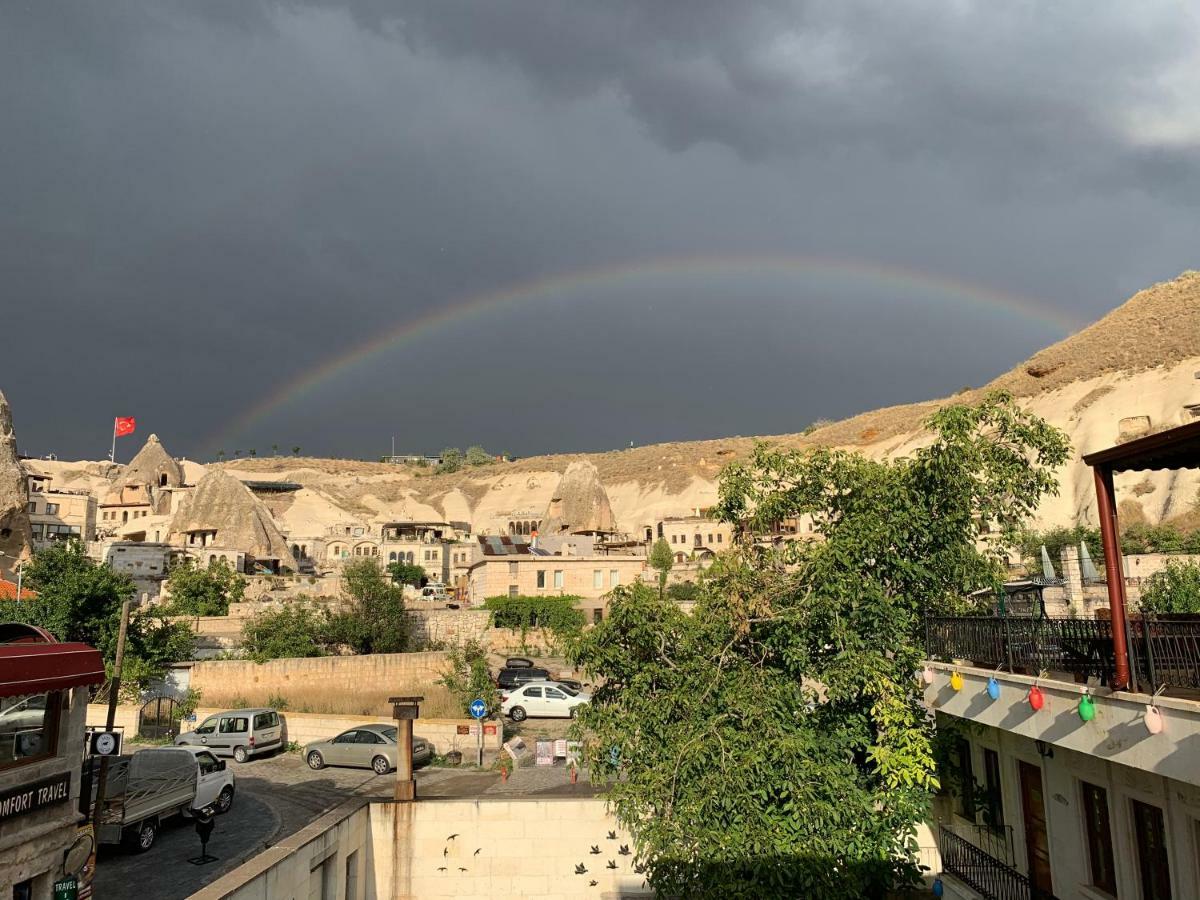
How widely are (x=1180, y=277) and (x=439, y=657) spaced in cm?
11319

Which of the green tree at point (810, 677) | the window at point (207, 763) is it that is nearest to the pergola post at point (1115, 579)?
the green tree at point (810, 677)

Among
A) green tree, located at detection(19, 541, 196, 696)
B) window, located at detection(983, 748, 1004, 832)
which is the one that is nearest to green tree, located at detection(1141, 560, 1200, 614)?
window, located at detection(983, 748, 1004, 832)

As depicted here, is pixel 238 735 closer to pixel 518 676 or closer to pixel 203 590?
pixel 518 676

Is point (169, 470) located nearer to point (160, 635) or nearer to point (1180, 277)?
point (160, 635)

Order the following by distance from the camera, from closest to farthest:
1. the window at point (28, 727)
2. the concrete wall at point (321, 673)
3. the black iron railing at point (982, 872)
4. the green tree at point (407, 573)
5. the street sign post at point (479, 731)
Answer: the black iron railing at point (982, 872)
the window at point (28, 727)
the street sign post at point (479, 731)
the concrete wall at point (321, 673)
the green tree at point (407, 573)

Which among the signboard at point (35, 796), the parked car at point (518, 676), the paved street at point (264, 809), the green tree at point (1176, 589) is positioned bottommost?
the paved street at point (264, 809)

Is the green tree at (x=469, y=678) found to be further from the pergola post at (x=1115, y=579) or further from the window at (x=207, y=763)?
the pergola post at (x=1115, y=579)

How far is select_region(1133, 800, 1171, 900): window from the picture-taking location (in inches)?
396

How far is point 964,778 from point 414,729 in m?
18.1

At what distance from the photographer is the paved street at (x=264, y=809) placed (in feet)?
54.2

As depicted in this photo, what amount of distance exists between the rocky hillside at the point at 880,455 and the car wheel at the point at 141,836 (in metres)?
47.2

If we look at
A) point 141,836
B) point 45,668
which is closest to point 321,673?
point 141,836

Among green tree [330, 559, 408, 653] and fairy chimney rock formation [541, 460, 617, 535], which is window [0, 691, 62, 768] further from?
fairy chimney rock formation [541, 460, 617, 535]

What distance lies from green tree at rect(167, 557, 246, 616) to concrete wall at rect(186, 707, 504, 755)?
24.2m
